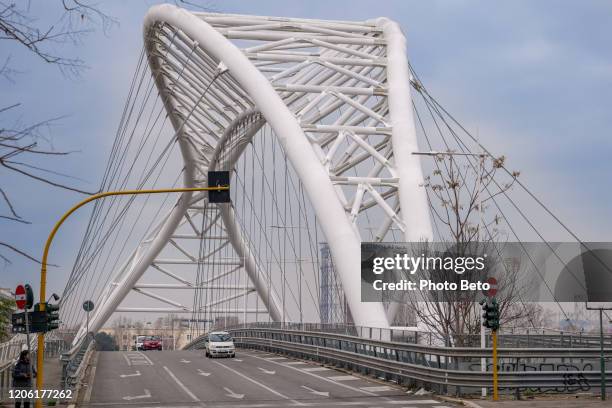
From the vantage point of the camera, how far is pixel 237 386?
33094 mm

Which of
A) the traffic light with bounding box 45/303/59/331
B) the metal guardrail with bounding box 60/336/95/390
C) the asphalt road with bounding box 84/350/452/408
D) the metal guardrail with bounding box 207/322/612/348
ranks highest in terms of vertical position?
the traffic light with bounding box 45/303/59/331

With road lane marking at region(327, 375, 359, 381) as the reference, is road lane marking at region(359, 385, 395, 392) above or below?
below

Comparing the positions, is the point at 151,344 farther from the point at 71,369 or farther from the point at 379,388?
the point at 379,388

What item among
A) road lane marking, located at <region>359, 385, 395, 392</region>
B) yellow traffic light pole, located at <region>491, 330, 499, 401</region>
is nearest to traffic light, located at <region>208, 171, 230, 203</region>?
road lane marking, located at <region>359, 385, 395, 392</region>

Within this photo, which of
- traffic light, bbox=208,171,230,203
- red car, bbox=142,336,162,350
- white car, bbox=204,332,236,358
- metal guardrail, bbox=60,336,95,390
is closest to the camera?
traffic light, bbox=208,171,230,203

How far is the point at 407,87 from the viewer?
155 ft

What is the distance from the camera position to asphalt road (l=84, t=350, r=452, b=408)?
28.1 metres

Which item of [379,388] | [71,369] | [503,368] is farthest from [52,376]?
[503,368]

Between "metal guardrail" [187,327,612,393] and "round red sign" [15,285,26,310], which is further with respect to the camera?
"metal guardrail" [187,327,612,393]

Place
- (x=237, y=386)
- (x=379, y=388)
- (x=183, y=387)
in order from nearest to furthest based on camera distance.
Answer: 1. (x=379, y=388)
2. (x=183, y=387)
3. (x=237, y=386)

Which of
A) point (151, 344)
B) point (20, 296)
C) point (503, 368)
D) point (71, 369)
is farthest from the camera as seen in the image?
point (151, 344)

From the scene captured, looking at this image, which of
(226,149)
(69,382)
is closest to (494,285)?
(69,382)

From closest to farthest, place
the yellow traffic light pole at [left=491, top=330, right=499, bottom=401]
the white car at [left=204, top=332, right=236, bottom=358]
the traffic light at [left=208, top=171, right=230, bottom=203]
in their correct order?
the yellow traffic light pole at [left=491, top=330, right=499, bottom=401] → the traffic light at [left=208, top=171, right=230, bottom=203] → the white car at [left=204, top=332, right=236, bottom=358]

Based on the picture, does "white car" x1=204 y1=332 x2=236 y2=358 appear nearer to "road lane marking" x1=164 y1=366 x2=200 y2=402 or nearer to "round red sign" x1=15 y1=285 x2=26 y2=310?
"road lane marking" x1=164 y1=366 x2=200 y2=402
